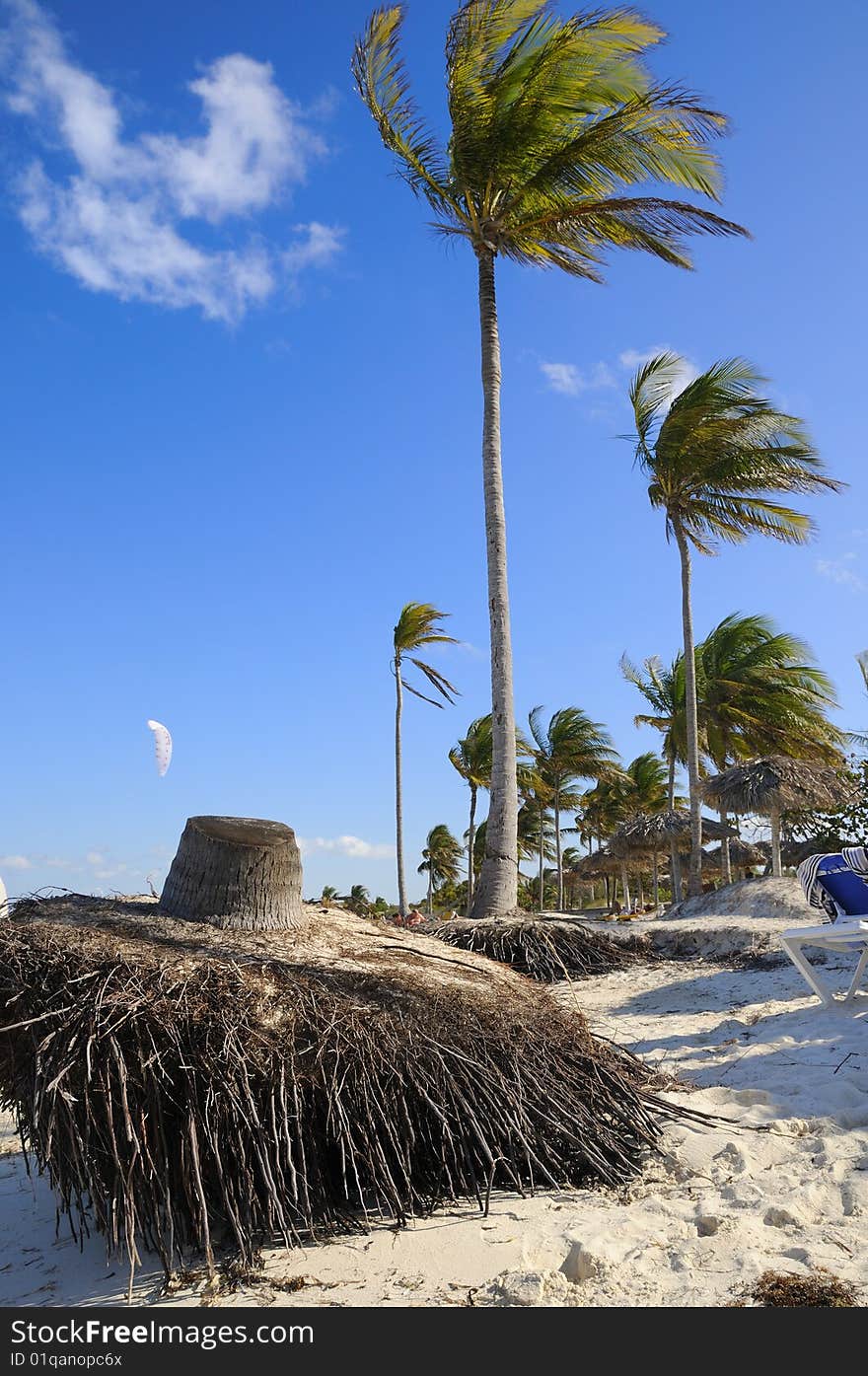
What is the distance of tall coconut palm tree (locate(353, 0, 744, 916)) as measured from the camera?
12.2m

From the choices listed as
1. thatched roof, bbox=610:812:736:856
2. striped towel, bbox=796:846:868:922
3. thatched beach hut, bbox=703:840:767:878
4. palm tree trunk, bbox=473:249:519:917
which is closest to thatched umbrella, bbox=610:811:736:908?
thatched roof, bbox=610:812:736:856

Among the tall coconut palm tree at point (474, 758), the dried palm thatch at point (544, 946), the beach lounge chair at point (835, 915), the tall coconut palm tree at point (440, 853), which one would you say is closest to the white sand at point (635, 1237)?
the beach lounge chair at point (835, 915)

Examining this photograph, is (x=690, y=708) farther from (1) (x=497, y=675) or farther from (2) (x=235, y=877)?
(2) (x=235, y=877)

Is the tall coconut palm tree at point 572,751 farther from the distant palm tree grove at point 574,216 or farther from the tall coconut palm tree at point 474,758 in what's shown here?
the distant palm tree grove at point 574,216

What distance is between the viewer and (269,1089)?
3.50 metres

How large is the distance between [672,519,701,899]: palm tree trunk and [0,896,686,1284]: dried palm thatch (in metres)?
15.0

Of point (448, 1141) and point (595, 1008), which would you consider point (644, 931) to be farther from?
point (448, 1141)

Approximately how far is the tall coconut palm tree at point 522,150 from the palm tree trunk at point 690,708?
751 centimetres

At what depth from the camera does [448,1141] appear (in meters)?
3.69

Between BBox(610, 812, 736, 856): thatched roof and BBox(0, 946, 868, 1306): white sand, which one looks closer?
BBox(0, 946, 868, 1306): white sand

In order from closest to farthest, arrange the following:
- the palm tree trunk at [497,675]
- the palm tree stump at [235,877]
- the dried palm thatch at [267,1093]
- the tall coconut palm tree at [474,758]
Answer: the dried palm thatch at [267,1093]
the palm tree stump at [235,877]
the palm tree trunk at [497,675]
the tall coconut palm tree at [474,758]

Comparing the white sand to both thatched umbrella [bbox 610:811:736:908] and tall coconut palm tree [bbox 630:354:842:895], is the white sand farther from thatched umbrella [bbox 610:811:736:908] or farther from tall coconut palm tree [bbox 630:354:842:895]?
thatched umbrella [bbox 610:811:736:908]

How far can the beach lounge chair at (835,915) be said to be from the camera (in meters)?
6.50

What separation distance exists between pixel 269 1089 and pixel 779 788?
56.5 ft
